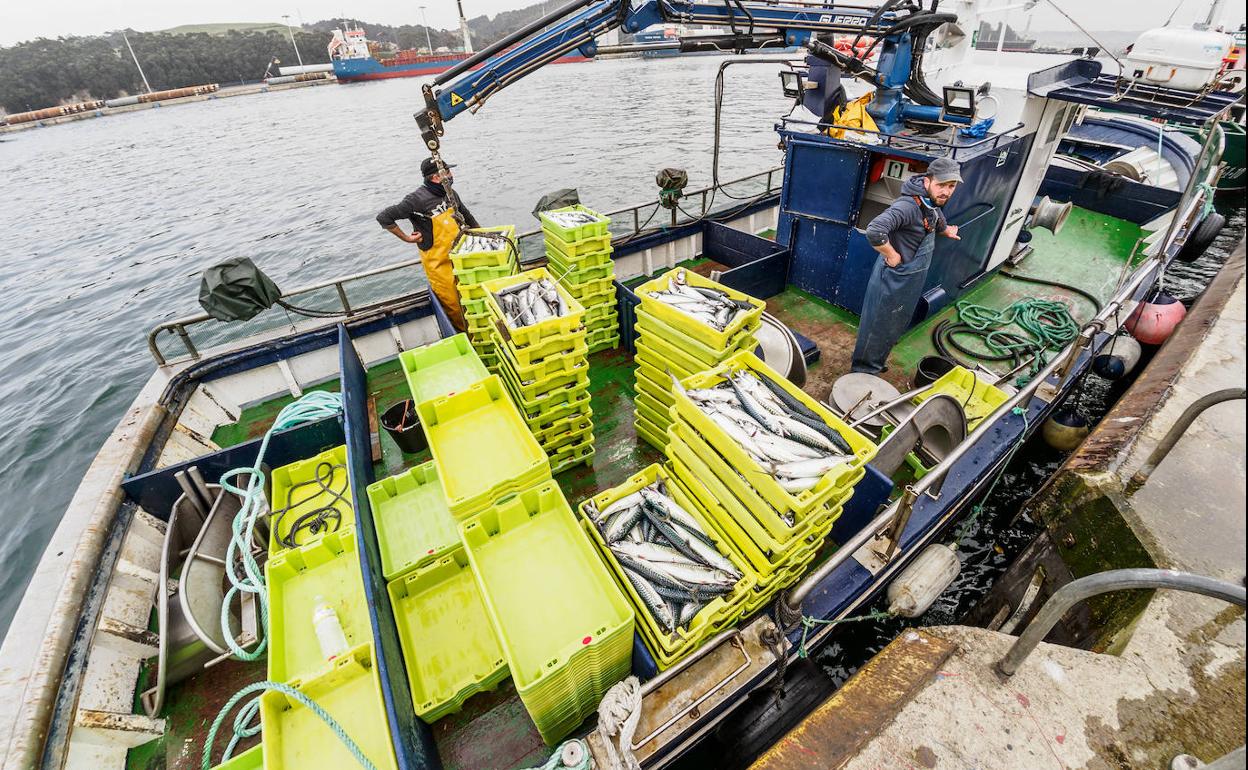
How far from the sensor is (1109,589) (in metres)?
2.28

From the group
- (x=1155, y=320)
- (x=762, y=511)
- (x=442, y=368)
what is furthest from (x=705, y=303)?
(x=1155, y=320)

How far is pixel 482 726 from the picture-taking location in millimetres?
3881

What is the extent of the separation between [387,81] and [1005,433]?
309 feet

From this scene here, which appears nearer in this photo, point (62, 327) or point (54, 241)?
point (62, 327)

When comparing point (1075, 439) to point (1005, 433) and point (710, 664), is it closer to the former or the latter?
point (1005, 433)

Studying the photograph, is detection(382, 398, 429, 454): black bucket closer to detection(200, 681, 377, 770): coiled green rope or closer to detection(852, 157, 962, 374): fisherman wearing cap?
detection(200, 681, 377, 770): coiled green rope

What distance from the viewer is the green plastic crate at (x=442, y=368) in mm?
5258

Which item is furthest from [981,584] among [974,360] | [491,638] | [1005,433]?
[491,638]

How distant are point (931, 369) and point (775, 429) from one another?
3.99 m

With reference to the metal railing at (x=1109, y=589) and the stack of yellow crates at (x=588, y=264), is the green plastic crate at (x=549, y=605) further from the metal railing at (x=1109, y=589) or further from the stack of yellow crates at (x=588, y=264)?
the stack of yellow crates at (x=588, y=264)

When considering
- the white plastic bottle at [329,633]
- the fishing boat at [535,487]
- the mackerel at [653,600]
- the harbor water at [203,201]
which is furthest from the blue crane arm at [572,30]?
the harbor water at [203,201]

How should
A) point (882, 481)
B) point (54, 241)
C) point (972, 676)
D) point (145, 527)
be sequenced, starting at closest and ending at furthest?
1. point (972, 676)
2. point (882, 481)
3. point (145, 527)
4. point (54, 241)

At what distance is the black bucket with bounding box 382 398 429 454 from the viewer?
5777 millimetres

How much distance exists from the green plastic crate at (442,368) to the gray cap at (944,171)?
536cm
